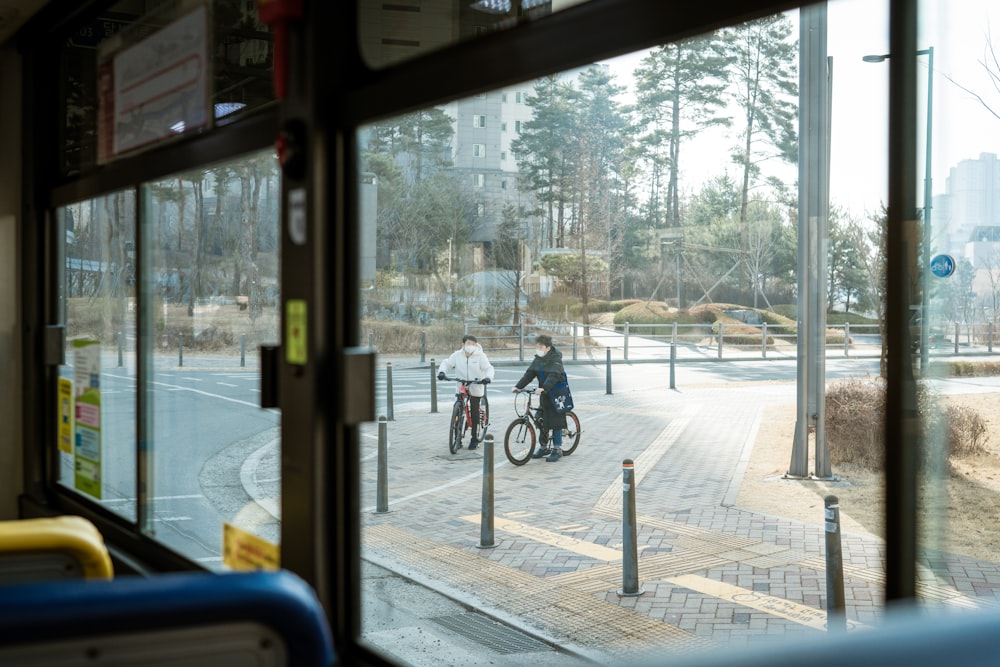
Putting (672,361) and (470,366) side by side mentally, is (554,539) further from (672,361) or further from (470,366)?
(672,361)

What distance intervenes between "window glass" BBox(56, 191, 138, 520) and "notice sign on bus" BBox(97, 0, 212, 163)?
318mm

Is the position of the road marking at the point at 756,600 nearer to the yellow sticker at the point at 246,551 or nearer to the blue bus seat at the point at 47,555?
the yellow sticker at the point at 246,551

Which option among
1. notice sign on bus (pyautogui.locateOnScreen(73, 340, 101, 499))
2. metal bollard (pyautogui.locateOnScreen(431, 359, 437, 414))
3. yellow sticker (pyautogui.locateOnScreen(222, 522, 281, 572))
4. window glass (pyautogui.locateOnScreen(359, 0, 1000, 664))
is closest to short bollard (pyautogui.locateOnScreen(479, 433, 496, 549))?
window glass (pyautogui.locateOnScreen(359, 0, 1000, 664))

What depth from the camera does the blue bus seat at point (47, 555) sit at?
139 cm

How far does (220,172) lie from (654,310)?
302 cm

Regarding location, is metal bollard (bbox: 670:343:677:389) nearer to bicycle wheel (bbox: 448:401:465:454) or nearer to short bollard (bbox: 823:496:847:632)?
bicycle wheel (bbox: 448:401:465:454)

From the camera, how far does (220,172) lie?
134 inches

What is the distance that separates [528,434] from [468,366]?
3.15ft

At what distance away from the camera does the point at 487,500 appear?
6.21 meters

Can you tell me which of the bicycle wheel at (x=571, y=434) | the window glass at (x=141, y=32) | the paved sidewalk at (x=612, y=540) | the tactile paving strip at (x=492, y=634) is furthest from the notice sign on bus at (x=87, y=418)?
the bicycle wheel at (x=571, y=434)

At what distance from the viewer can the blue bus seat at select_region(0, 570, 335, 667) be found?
75 centimetres

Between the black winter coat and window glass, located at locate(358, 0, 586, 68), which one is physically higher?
window glass, located at locate(358, 0, 586, 68)

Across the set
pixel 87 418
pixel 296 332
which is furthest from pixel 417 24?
pixel 87 418

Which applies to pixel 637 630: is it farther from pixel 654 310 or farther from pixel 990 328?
pixel 990 328
